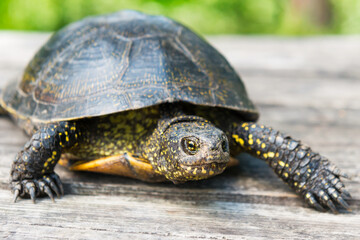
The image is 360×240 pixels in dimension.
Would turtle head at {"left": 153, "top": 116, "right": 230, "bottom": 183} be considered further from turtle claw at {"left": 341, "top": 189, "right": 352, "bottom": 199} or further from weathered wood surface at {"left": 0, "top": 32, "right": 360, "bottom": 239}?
turtle claw at {"left": 341, "top": 189, "right": 352, "bottom": 199}

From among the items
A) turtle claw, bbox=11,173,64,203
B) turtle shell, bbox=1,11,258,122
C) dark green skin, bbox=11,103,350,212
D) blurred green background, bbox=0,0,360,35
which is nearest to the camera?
dark green skin, bbox=11,103,350,212

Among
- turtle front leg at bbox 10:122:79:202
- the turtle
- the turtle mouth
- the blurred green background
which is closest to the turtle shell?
the turtle

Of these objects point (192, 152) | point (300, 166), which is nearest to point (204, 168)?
point (192, 152)

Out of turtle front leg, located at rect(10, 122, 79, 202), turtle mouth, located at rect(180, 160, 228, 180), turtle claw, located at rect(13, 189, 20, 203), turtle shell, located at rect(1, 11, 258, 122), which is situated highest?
turtle shell, located at rect(1, 11, 258, 122)

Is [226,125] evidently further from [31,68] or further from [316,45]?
[316,45]

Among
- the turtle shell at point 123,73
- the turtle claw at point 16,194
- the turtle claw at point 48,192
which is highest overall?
the turtle shell at point 123,73

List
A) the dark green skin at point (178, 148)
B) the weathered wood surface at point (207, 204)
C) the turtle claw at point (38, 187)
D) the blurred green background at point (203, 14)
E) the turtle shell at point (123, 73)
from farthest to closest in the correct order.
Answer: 1. the blurred green background at point (203, 14)
2. the turtle shell at point (123, 73)
3. the turtle claw at point (38, 187)
4. the dark green skin at point (178, 148)
5. the weathered wood surface at point (207, 204)

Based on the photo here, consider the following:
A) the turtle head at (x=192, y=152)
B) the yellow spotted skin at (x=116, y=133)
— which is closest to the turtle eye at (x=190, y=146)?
the turtle head at (x=192, y=152)

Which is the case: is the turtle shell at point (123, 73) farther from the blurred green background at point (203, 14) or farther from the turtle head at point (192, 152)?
the blurred green background at point (203, 14)
